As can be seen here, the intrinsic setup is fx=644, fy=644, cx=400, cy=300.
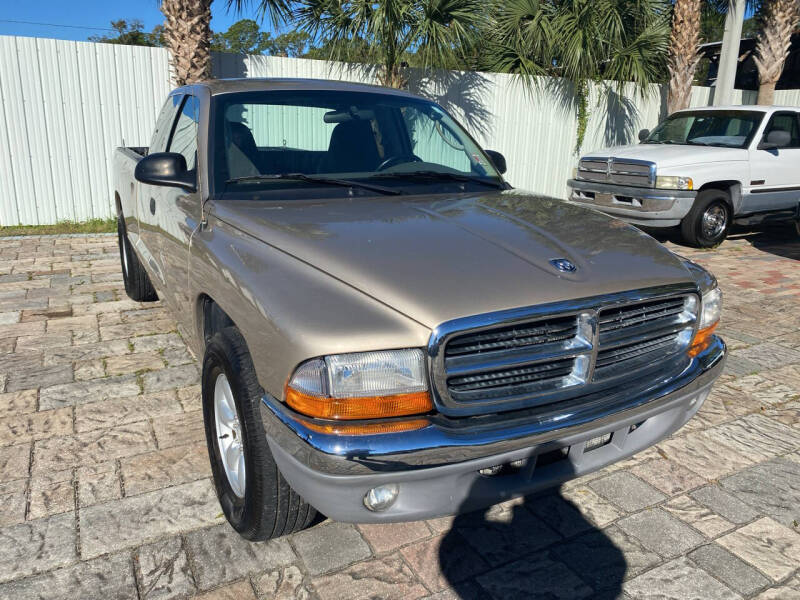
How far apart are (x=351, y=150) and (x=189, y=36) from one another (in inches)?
258

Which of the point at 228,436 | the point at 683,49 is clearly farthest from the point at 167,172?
the point at 683,49

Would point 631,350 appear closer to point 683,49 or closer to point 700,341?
point 700,341

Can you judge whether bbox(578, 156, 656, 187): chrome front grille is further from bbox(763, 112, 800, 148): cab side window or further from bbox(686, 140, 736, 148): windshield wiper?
bbox(763, 112, 800, 148): cab side window

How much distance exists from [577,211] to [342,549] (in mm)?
1961

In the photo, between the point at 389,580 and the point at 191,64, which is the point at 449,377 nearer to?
the point at 389,580

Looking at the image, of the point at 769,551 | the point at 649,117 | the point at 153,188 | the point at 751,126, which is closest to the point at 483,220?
the point at 769,551

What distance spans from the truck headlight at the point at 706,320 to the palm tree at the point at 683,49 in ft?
36.9

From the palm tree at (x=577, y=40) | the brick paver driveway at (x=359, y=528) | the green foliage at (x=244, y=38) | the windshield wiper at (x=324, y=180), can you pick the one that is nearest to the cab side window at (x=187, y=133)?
the windshield wiper at (x=324, y=180)

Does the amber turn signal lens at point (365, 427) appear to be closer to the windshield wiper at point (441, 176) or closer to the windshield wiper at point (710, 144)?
the windshield wiper at point (441, 176)

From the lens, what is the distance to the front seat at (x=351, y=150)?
135 inches

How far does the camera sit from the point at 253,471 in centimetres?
232

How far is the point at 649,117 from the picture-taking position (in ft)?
45.8

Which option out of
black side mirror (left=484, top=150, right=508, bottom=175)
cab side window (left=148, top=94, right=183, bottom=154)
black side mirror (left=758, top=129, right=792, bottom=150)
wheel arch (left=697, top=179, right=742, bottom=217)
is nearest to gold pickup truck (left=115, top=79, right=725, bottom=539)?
black side mirror (left=484, top=150, right=508, bottom=175)

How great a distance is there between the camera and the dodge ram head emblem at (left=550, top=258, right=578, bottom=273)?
2.36 meters
